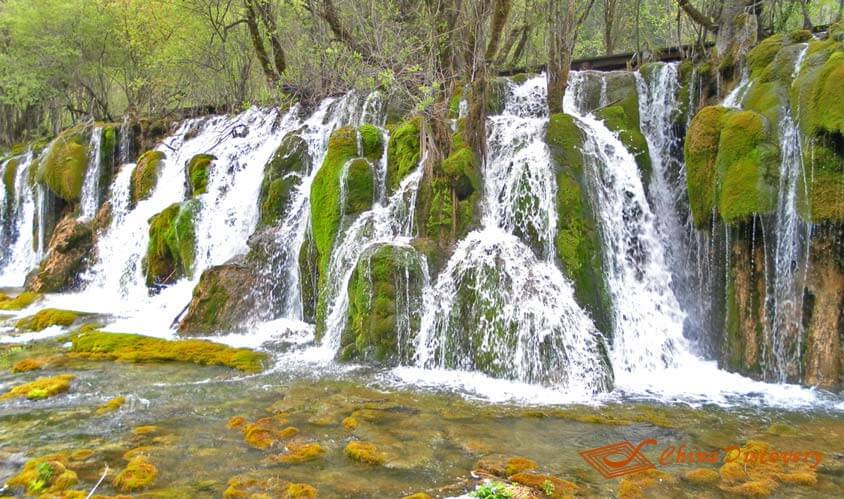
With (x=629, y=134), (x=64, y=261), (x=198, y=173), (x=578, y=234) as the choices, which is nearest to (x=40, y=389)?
(x=578, y=234)

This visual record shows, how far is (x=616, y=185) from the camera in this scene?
373 inches

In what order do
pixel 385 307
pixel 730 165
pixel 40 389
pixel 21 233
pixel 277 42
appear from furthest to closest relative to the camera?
pixel 21 233, pixel 277 42, pixel 385 307, pixel 730 165, pixel 40 389

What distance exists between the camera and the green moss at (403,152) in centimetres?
1034

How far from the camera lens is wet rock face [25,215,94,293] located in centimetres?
1428

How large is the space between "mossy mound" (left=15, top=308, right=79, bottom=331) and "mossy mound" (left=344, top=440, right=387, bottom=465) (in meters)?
8.17

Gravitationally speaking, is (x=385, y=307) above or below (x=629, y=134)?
below

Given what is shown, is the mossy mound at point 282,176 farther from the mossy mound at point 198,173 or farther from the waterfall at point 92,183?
Answer: the waterfall at point 92,183

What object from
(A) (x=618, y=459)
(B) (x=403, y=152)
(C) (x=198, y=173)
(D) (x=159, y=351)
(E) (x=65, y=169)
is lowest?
(A) (x=618, y=459)

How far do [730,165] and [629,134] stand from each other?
2518 mm

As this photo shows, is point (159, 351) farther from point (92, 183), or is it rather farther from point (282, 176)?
point (92, 183)

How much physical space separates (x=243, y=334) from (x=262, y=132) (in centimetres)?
791

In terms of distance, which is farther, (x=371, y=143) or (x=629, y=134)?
(x=371, y=143)

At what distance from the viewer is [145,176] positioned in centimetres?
1630

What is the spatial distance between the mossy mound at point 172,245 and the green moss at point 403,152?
16.8 feet
